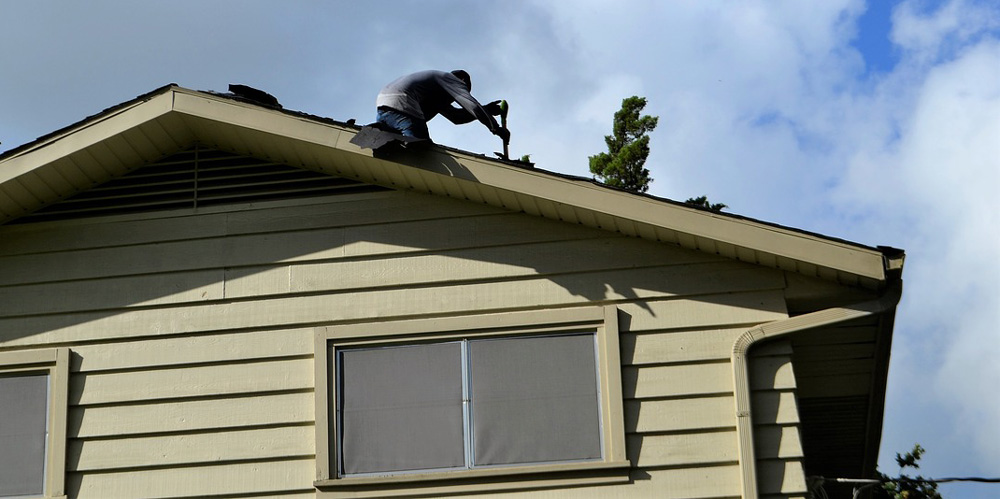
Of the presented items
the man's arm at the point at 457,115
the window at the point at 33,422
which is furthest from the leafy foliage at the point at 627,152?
the window at the point at 33,422

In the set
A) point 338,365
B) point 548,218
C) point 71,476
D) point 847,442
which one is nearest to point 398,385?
point 338,365

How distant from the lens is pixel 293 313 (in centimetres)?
883

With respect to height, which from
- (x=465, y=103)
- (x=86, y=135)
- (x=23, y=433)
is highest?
(x=465, y=103)

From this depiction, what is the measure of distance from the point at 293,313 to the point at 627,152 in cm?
828

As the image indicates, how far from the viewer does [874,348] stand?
29.3 ft

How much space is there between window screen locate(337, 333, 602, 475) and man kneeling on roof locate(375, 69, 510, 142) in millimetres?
1806

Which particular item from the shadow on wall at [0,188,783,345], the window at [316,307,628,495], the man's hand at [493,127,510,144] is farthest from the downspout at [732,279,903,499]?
the man's hand at [493,127,510,144]

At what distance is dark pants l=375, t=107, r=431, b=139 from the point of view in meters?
9.38

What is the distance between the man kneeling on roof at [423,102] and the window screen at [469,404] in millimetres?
1806

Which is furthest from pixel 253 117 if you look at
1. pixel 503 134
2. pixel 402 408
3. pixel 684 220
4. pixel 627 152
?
pixel 627 152

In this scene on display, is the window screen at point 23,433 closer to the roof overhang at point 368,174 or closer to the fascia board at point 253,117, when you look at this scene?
the roof overhang at point 368,174

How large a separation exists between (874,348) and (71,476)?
5802mm

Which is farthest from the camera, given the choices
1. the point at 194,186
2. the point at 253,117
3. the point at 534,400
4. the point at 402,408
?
the point at 194,186

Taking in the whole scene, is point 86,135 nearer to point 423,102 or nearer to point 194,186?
point 194,186
